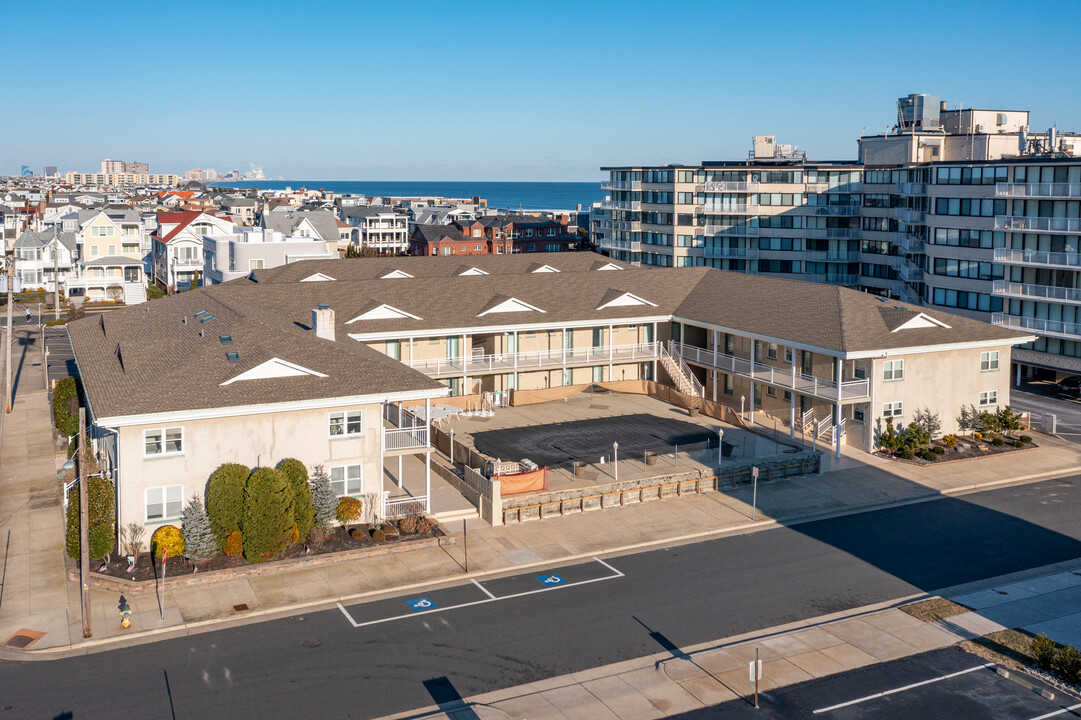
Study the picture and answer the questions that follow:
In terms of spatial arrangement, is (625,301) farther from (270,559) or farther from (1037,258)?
(270,559)

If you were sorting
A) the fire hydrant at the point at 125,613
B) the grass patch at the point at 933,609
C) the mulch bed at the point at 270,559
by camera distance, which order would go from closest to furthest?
the fire hydrant at the point at 125,613, the grass patch at the point at 933,609, the mulch bed at the point at 270,559

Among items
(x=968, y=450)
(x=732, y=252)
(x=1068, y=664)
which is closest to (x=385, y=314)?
(x=968, y=450)

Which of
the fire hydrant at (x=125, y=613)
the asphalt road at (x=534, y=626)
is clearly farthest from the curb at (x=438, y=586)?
the fire hydrant at (x=125, y=613)

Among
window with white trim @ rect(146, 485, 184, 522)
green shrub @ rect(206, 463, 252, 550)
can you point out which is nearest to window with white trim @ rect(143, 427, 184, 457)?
window with white trim @ rect(146, 485, 184, 522)

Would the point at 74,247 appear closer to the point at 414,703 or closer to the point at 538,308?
the point at 538,308

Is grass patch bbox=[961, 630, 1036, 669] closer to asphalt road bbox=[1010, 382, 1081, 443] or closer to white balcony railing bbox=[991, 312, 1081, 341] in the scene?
asphalt road bbox=[1010, 382, 1081, 443]

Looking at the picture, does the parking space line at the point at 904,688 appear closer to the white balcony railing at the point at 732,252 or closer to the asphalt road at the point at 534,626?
the asphalt road at the point at 534,626
